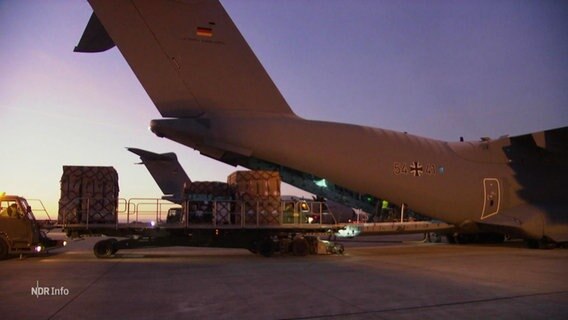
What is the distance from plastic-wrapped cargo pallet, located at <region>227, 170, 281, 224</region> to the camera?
14719mm

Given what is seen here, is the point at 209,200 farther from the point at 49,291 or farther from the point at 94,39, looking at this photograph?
the point at 49,291

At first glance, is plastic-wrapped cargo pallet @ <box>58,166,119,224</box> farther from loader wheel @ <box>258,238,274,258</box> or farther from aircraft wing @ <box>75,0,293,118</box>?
loader wheel @ <box>258,238,274,258</box>

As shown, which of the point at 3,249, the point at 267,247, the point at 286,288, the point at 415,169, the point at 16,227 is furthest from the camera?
the point at 415,169

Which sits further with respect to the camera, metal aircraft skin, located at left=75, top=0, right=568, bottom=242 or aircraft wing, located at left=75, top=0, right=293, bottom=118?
metal aircraft skin, located at left=75, top=0, right=568, bottom=242

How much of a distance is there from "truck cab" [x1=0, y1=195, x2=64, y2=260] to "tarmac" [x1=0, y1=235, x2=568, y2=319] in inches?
21.4

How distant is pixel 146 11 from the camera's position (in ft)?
44.3

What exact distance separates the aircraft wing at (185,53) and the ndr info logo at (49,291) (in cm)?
653

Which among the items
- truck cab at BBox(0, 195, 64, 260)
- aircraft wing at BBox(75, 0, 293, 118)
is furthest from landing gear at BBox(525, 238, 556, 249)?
truck cab at BBox(0, 195, 64, 260)

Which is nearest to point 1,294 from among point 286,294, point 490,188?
point 286,294

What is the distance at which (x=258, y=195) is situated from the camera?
14.8 meters

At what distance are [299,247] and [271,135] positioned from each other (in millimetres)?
3706

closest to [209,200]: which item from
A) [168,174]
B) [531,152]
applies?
[531,152]

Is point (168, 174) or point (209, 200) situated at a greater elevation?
point (168, 174)

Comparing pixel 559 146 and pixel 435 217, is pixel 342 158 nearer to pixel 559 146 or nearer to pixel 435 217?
pixel 435 217
